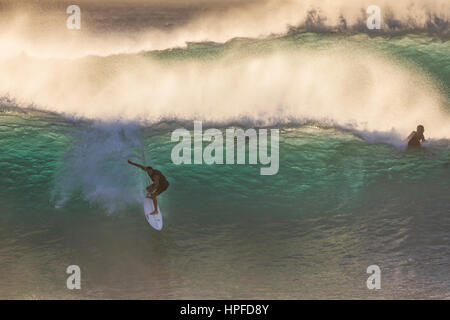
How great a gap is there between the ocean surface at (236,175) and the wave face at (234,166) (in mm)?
31

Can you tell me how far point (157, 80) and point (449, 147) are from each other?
18.0ft

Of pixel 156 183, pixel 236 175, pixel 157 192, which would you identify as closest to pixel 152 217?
pixel 157 192

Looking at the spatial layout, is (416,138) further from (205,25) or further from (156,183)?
(205,25)

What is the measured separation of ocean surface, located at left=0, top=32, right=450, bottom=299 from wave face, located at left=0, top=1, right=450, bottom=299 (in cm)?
3

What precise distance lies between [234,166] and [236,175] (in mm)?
300

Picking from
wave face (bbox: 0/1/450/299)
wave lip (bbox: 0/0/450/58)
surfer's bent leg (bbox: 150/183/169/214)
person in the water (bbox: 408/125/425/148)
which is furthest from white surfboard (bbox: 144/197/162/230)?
wave lip (bbox: 0/0/450/58)

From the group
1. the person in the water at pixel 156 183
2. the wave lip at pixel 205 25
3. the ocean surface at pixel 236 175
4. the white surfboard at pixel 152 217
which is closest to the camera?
the ocean surface at pixel 236 175

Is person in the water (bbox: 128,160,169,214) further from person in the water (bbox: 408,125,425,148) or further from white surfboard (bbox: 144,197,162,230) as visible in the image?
person in the water (bbox: 408,125,425,148)

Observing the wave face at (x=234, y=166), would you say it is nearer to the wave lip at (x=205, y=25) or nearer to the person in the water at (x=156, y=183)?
the wave lip at (x=205, y=25)

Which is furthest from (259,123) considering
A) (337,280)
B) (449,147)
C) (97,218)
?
(337,280)

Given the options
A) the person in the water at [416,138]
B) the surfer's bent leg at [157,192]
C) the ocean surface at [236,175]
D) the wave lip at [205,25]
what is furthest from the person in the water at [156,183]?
the wave lip at [205,25]

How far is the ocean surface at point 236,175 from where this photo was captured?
8.28 m

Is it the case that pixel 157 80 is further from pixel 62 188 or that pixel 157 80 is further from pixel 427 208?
pixel 427 208
